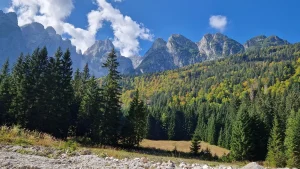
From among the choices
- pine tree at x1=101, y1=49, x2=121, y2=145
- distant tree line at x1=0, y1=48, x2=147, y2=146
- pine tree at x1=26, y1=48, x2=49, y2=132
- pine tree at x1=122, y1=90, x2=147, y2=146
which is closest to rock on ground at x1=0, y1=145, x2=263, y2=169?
distant tree line at x1=0, y1=48, x2=147, y2=146

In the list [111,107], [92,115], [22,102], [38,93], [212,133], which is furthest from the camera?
[212,133]

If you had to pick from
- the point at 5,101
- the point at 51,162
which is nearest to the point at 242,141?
the point at 5,101

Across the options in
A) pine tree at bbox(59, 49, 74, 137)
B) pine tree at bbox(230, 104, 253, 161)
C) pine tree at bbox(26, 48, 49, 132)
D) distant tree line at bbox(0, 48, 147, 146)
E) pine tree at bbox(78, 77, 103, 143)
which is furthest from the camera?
pine tree at bbox(230, 104, 253, 161)

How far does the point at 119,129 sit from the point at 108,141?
17.6 feet

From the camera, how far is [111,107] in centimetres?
5028

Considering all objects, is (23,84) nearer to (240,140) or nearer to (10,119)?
(10,119)

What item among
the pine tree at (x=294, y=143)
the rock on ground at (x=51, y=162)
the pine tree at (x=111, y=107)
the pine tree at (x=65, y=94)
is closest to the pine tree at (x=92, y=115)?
the pine tree at (x=111, y=107)

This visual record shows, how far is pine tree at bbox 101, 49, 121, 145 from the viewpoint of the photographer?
48.6 metres

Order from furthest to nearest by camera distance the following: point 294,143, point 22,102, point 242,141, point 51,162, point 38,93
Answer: point 242,141 → point 294,143 → point 38,93 → point 22,102 → point 51,162

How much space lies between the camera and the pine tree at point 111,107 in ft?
159

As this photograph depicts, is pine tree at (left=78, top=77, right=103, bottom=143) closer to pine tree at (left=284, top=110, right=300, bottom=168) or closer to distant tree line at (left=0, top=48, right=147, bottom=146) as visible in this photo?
distant tree line at (left=0, top=48, right=147, bottom=146)

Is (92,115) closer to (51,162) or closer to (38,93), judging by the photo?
(38,93)

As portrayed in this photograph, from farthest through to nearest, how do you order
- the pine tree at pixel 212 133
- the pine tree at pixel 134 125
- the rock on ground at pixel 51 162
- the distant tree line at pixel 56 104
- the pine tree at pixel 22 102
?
1. the pine tree at pixel 212 133
2. the pine tree at pixel 134 125
3. the distant tree line at pixel 56 104
4. the pine tree at pixel 22 102
5. the rock on ground at pixel 51 162

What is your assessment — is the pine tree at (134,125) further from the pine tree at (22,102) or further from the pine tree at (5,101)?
the pine tree at (5,101)
